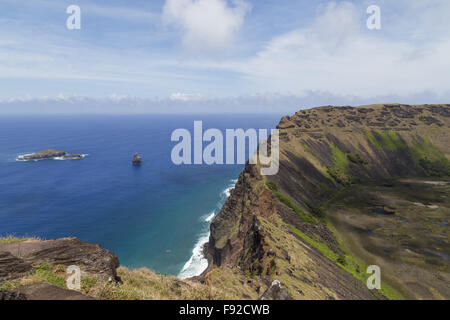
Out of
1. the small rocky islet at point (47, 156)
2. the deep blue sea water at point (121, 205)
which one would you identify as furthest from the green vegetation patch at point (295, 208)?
the small rocky islet at point (47, 156)

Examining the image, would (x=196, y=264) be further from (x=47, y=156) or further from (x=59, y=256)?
(x=47, y=156)

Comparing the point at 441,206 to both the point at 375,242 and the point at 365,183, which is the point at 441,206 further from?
the point at 375,242

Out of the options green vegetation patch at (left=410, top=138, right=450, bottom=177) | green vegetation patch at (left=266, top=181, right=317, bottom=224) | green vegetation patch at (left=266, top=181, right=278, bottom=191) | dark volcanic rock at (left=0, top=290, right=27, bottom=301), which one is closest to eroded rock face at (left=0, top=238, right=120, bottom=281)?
dark volcanic rock at (left=0, top=290, right=27, bottom=301)

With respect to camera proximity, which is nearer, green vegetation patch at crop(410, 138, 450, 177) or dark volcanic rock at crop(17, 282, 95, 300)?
dark volcanic rock at crop(17, 282, 95, 300)

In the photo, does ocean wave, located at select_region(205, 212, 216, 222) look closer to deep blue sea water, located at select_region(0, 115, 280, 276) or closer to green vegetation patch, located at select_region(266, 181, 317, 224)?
deep blue sea water, located at select_region(0, 115, 280, 276)

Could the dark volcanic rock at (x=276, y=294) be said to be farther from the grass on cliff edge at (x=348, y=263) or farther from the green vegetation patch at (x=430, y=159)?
the green vegetation patch at (x=430, y=159)
